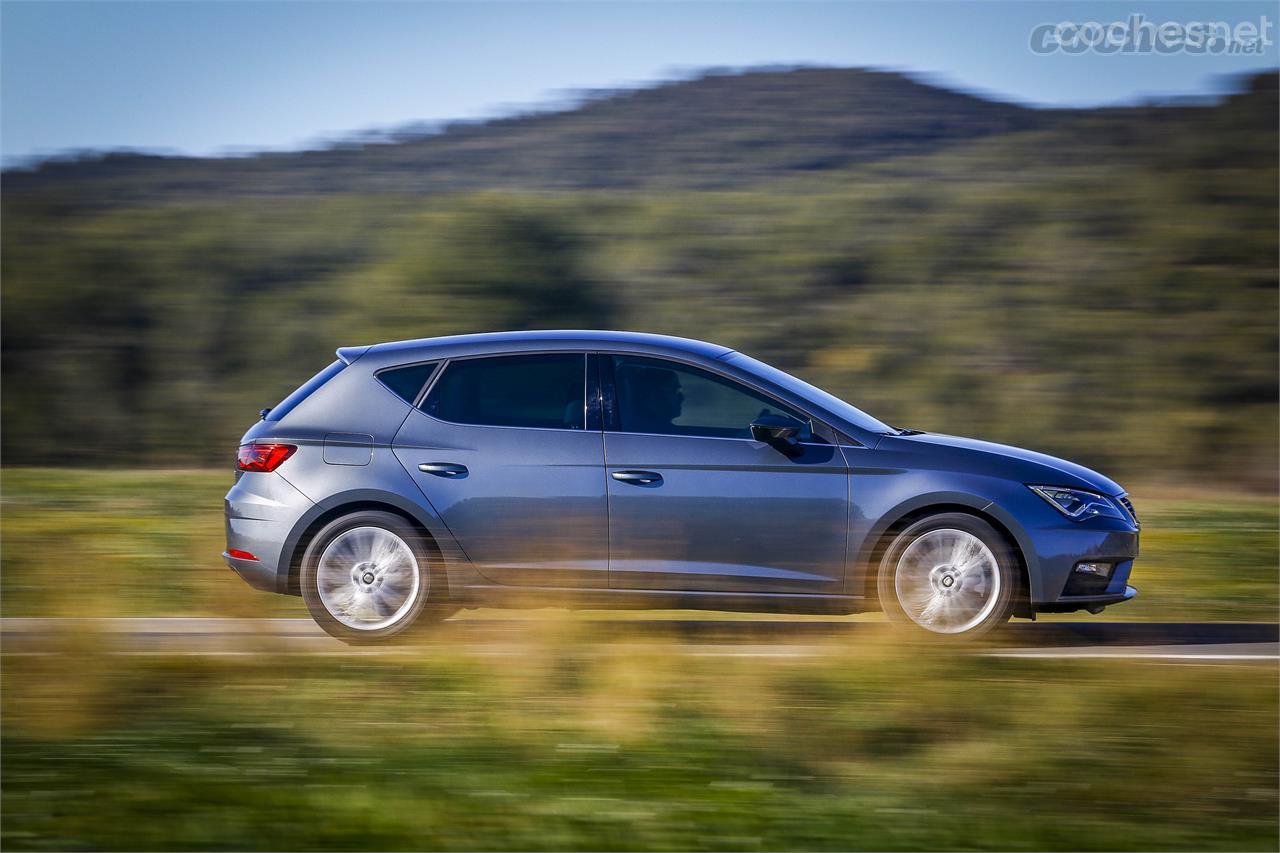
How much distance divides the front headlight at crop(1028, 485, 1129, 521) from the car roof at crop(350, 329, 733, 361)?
1.67 metres

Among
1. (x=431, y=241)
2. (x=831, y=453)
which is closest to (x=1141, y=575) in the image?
(x=831, y=453)

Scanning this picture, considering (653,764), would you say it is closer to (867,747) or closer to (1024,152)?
(867,747)

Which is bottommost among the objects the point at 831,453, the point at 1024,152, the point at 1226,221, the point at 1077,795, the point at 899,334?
the point at 1077,795

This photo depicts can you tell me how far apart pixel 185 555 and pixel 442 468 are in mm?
3934

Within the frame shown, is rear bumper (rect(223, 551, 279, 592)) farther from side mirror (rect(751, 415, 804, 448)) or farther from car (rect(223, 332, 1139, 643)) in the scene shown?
side mirror (rect(751, 415, 804, 448))

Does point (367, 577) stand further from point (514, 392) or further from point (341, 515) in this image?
point (514, 392)

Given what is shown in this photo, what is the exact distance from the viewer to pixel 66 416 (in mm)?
17844

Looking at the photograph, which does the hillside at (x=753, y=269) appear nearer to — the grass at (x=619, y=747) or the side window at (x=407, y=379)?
the side window at (x=407, y=379)

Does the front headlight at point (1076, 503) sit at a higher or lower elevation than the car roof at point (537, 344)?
lower

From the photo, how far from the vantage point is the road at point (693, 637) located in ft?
17.9

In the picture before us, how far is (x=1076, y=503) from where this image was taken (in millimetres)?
6297

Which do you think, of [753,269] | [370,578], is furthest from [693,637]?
[753,269]

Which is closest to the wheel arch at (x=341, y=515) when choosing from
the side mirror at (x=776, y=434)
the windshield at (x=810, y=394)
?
the side mirror at (x=776, y=434)

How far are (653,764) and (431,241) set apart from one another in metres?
13.1
